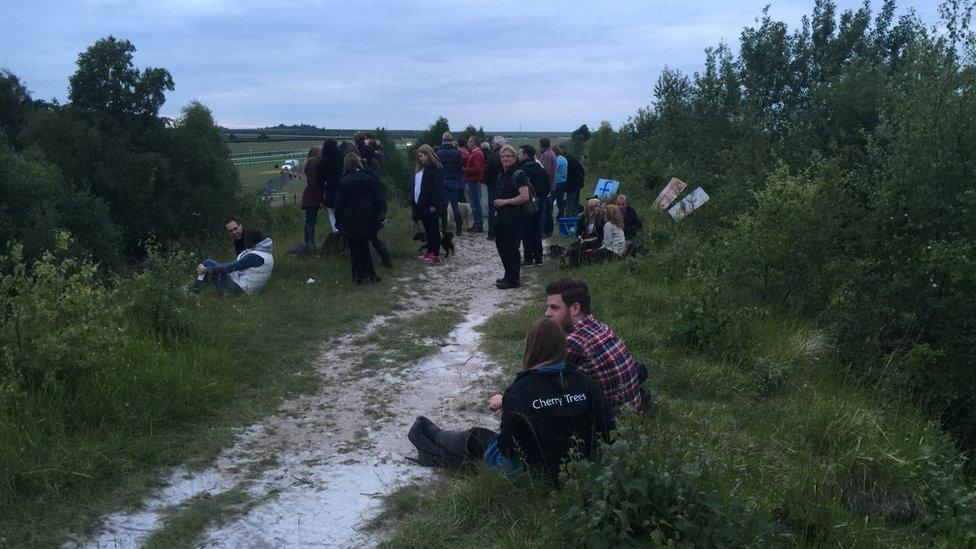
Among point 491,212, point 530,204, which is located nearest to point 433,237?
point 491,212

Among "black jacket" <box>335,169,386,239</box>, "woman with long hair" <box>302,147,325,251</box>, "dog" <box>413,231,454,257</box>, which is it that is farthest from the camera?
"dog" <box>413,231,454,257</box>

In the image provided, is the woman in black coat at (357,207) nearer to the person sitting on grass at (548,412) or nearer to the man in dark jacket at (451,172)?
the man in dark jacket at (451,172)

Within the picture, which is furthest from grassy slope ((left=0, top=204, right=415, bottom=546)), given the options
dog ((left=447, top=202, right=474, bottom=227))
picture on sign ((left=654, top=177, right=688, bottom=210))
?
picture on sign ((left=654, top=177, right=688, bottom=210))

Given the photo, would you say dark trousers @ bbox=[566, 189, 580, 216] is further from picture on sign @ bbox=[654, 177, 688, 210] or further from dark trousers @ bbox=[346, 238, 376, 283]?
dark trousers @ bbox=[346, 238, 376, 283]

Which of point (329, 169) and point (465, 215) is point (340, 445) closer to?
point (329, 169)

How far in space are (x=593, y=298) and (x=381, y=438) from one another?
437 cm

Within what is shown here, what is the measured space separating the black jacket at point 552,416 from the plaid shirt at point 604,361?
50 cm

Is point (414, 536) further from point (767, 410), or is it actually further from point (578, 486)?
point (767, 410)

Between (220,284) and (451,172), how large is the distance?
19.1 ft

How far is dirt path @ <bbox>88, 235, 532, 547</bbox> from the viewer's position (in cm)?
407

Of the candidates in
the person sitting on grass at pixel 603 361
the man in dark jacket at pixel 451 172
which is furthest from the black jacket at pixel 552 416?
the man in dark jacket at pixel 451 172

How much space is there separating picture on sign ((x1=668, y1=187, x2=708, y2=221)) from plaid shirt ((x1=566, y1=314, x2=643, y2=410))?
10.4 metres

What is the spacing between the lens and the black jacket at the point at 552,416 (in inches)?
160

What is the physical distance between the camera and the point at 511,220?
32.8ft
